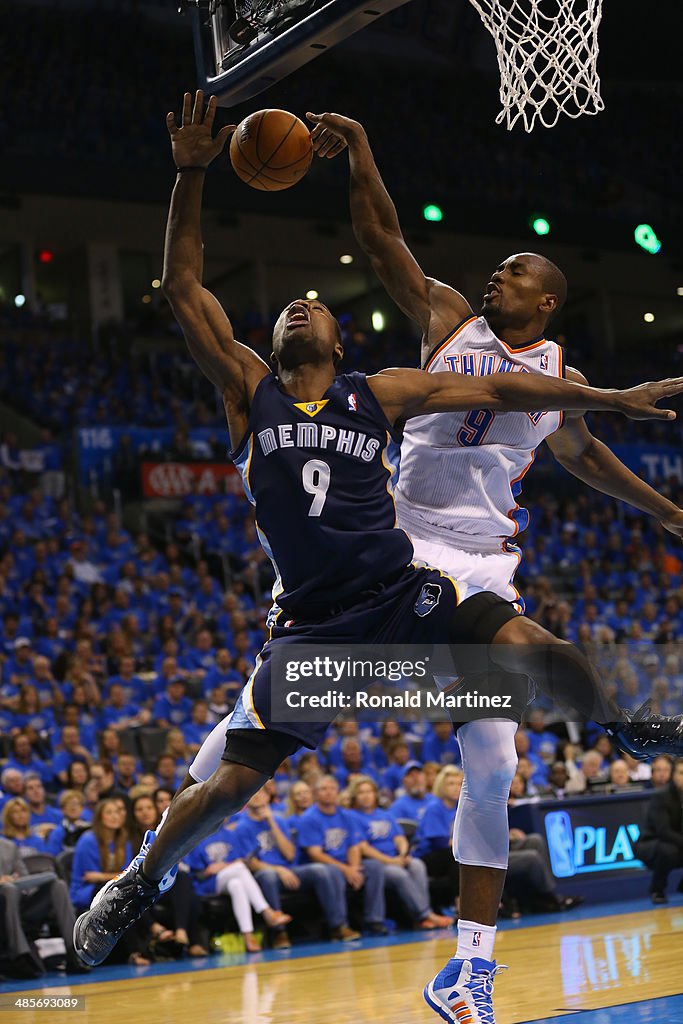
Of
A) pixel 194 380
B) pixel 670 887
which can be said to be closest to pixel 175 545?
pixel 194 380

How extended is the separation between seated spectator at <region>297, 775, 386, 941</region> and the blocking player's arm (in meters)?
5.28

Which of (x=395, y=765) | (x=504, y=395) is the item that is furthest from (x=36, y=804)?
(x=504, y=395)

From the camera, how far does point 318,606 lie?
4375 millimetres

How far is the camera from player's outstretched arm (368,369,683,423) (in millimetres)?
4461

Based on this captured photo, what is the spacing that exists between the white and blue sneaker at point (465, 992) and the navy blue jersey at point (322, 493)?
1.39 metres

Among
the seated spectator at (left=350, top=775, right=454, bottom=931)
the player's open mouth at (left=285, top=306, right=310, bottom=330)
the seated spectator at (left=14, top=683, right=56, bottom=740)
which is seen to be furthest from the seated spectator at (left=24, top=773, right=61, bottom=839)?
the player's open mouth at (left=285, top=306, right=310, bottom=330)

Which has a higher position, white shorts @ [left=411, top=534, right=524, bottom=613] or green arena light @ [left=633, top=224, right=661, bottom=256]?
green arena light @ [left=633, top=224, right=661, bottom=256]

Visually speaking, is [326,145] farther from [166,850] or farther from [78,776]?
[78,776]

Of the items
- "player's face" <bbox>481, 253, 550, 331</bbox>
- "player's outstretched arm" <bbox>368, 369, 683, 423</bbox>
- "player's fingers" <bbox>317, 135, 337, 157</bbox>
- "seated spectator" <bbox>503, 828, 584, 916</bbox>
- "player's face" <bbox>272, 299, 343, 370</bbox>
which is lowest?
"seated spectator" <bbox>503, 828, 584, 916</bbox>

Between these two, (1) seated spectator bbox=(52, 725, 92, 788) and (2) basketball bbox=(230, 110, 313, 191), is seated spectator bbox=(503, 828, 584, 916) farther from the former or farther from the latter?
(2) basketball bbox=(230, 110, 313, 191)

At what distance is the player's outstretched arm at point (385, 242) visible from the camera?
16.8 ft

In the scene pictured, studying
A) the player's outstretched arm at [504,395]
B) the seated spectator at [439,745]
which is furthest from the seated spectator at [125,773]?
the player's outstretched arm at [504,395]

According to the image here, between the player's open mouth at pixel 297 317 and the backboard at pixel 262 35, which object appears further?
the backboard at pixel 262 35

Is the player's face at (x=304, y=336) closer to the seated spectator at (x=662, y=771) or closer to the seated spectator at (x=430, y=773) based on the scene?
the seated spectator at (x=430, y=773)
